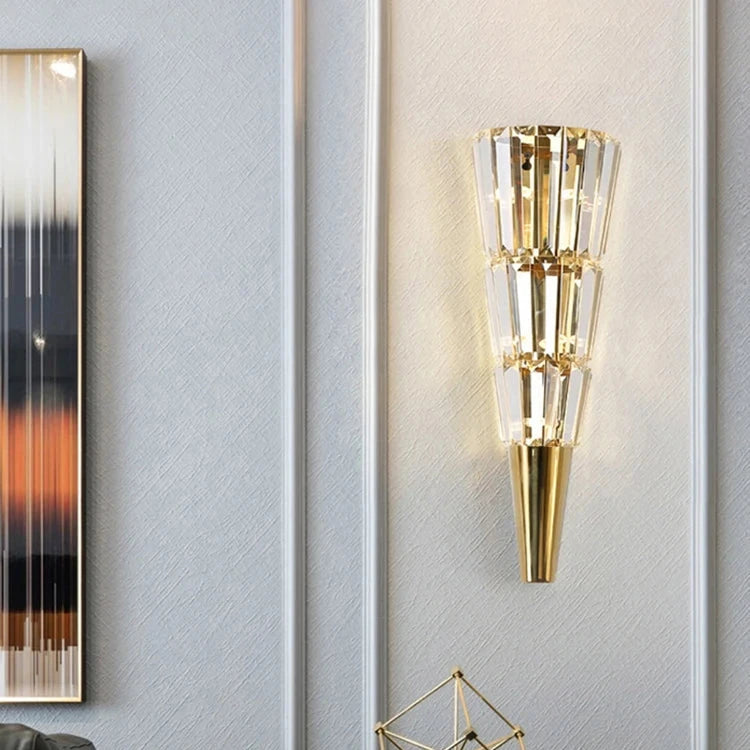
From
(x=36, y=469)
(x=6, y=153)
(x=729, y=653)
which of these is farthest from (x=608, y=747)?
(x=6, y=153)

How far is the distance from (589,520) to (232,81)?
94cm

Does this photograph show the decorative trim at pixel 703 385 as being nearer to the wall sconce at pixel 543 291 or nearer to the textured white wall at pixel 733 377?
the textured white wall at pixel 733 377

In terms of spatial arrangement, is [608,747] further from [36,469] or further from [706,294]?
[36,469]

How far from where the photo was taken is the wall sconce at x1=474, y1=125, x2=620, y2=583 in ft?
5.32

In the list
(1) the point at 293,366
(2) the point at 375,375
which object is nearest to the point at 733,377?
(2) the point at 375,375

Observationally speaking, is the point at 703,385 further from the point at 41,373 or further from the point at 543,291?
the point at 41,373

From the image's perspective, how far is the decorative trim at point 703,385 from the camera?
1.69 m

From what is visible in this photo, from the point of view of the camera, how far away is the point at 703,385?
A: 171cm

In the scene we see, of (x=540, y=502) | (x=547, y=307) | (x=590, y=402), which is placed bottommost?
(x=540, y=502)

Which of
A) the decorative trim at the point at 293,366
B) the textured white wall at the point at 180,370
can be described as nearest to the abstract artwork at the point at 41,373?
the textured white wall at the point at 180,370

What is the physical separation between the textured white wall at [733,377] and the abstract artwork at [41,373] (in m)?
1.05

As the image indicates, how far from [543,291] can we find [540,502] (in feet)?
1.09

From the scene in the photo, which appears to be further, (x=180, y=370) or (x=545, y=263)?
(x=180, y=370)

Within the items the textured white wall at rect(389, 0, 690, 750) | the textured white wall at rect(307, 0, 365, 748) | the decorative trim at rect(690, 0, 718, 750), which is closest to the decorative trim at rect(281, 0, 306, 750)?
the textured white wall at rect(307, 0, 365, 748)
